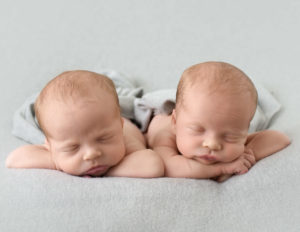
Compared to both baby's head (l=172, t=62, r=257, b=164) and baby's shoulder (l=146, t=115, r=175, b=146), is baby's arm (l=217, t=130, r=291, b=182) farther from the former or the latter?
baby's shoulder (l=146, t=115, r=175, b=146)

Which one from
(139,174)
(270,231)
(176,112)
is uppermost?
(176,112)

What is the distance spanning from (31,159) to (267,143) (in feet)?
2.24

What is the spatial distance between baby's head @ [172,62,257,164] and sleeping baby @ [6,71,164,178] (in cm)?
12

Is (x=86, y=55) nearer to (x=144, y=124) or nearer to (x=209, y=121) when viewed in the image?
(x=144, y=124)

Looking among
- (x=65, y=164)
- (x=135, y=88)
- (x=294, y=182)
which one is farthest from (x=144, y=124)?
(x=294, y=182)

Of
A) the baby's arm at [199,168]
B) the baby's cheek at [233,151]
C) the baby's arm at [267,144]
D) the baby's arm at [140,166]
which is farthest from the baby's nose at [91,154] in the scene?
the baby's arm at [267,144]

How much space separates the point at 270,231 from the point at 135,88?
0.91 m

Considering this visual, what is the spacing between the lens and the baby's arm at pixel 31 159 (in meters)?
1.18

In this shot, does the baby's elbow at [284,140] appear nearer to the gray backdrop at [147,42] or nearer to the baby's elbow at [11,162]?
the gray backdrop at [147,42]

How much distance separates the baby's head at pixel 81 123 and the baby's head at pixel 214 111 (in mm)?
188

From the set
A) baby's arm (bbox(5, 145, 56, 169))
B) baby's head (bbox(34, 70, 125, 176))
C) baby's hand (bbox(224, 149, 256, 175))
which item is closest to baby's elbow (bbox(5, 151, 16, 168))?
baby's arm (bbox(5, 145, 56, 169))

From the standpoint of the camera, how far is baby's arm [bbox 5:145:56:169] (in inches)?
46.6

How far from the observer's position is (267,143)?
49.3 inches

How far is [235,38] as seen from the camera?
1.86 m
